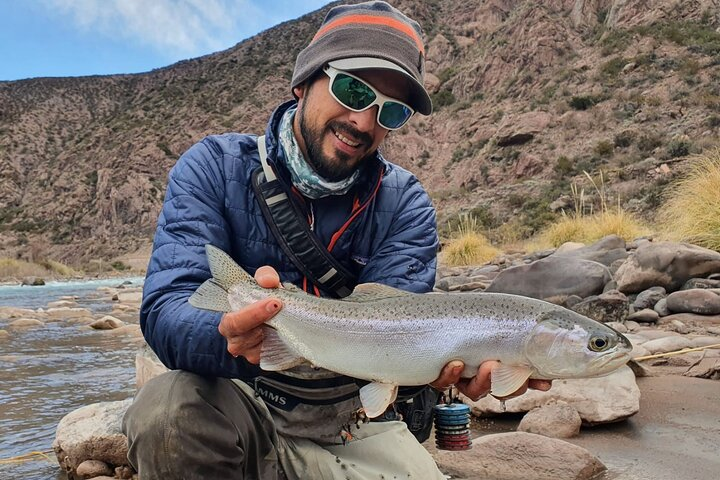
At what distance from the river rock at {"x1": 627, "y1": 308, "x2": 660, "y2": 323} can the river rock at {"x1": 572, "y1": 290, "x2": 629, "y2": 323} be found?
9 cm

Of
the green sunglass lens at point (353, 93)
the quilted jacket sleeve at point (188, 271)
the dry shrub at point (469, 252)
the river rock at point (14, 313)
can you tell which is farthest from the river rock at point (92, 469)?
the dry shrub at point (469, 252)

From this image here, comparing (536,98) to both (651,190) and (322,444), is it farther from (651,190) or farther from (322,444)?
(322,444)

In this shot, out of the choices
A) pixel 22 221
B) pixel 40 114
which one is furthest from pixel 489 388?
pixel 40 114

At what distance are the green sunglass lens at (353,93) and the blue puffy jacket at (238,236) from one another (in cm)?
35

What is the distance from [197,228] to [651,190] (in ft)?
67.4

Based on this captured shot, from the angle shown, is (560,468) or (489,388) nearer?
(489,388)

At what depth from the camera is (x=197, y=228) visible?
2723mm

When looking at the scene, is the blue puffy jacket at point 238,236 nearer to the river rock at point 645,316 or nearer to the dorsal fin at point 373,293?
the dorsal fin at point 373,293

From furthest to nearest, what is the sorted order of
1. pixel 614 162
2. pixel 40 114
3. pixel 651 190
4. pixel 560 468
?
pixel 40 114 < pixel 614 162 < pixel 651 190 < pixel 560 468

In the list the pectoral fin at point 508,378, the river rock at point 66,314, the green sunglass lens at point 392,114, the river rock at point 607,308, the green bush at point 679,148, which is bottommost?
the river rock at point 66,314

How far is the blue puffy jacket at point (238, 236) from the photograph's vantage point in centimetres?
246

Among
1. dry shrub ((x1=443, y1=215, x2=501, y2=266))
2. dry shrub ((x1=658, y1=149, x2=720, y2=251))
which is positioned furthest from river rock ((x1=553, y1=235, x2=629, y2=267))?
dry shrub ((x1=443, y1=215, x2=501, y2=266))

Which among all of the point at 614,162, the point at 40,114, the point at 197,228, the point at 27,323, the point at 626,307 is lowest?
the point at 27,323

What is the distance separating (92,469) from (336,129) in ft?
9.37
